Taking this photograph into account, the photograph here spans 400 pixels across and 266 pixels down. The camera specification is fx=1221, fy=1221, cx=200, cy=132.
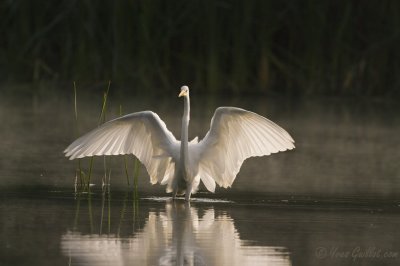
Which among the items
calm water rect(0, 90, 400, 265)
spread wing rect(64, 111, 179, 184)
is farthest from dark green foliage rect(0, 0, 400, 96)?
spread wing rect(64, 111, 179, 184)

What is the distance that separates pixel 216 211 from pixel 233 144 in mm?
1033

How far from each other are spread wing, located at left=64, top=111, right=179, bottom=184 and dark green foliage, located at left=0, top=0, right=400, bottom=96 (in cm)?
869

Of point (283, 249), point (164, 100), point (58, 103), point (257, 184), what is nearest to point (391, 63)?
point (164, 100)

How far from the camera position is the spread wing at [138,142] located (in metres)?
8.61

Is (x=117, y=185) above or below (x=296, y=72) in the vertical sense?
below

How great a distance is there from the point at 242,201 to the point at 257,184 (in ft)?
3.23

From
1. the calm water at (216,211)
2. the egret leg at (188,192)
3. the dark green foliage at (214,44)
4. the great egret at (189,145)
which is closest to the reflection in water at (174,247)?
the calm water at (216,211)

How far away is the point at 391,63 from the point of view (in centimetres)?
1788

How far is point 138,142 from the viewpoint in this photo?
8.91 meters

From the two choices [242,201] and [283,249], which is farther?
[242,201]

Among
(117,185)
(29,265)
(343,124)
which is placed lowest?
(29,265)

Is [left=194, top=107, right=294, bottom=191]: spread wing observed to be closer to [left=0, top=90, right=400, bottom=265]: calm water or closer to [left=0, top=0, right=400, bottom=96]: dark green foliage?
[left=0, top=90, right=400, bottom=265]: calm water

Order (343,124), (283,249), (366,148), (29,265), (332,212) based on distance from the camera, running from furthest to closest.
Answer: (343,124)
(366,148)
(332,212)
(283,249)
(29,265)

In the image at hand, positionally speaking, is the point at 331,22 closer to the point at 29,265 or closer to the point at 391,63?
the point at 391,63
